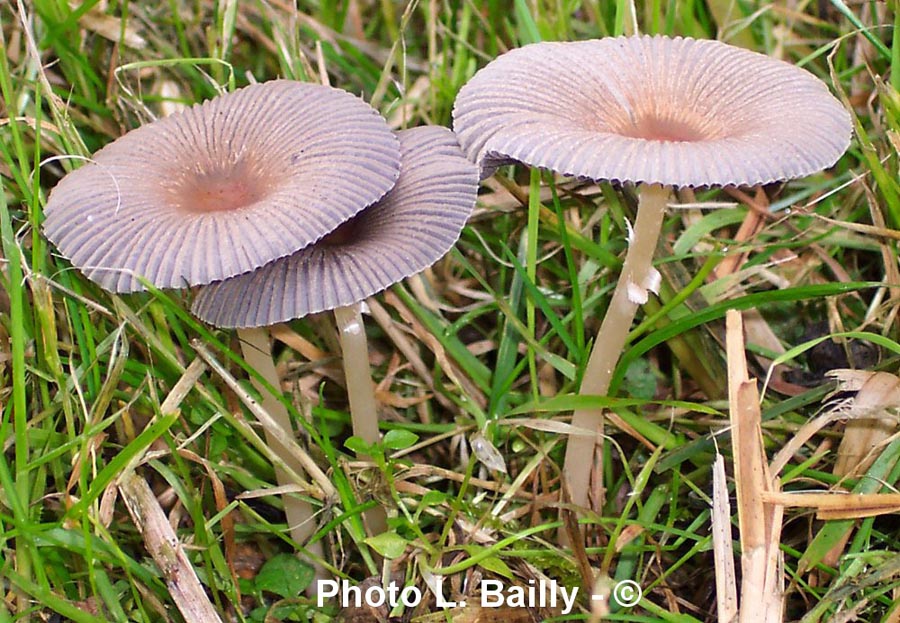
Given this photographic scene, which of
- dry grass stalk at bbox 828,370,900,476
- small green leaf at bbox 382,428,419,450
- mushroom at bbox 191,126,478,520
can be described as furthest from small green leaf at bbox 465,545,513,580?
dry grass stalk at bbox 828,370,900,476

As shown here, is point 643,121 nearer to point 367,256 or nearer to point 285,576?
point 367,256

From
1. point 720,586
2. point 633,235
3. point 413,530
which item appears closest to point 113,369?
point 413,530

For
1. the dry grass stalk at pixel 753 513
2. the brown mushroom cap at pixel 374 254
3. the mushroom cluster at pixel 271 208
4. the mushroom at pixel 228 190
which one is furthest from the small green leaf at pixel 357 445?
the dry grass stalk at pixel 753 513

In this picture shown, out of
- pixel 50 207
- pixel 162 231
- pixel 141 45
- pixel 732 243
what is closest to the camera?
pixel 162 231

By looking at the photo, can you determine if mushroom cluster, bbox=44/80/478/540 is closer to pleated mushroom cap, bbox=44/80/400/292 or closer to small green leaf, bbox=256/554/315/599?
pleated mushroom cap, bbox=44/80/400/292

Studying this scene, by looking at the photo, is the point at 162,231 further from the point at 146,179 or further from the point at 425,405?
the point at 425,405

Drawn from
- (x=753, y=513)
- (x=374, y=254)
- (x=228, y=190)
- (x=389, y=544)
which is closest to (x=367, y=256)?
(x=374, y=254)
